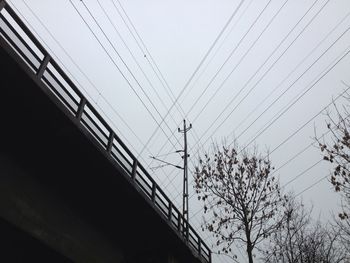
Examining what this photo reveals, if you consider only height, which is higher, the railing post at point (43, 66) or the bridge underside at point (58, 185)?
the railing post at point (43, 66)

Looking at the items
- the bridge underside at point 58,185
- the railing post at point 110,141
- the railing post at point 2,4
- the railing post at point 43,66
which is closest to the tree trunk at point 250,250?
the bridge underside at point 58,185

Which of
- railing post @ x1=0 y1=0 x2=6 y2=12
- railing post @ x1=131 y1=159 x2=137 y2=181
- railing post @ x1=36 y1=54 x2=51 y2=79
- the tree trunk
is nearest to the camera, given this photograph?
railing post @ x1=0 y1=0 x2=6 y2=12

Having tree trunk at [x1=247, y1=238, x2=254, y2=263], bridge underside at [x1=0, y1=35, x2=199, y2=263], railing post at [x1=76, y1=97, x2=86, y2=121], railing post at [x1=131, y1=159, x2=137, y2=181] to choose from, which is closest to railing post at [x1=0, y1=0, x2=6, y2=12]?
bridge underside at [x1=0, y1=35, x2=199, y2=263]

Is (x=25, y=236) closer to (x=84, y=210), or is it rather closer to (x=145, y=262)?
(x=84, y=210)

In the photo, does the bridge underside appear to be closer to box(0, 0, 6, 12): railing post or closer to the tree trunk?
box(0, 0, 6, 12): railing post

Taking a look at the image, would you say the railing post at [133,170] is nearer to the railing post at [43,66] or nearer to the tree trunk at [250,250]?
the railing post at [43,66]

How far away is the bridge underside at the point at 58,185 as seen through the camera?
835cm

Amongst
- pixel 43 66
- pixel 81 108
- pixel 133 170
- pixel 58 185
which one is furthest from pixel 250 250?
pixel 43 66

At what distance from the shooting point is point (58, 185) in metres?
10.0

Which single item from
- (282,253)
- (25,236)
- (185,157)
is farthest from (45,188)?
(282,253)

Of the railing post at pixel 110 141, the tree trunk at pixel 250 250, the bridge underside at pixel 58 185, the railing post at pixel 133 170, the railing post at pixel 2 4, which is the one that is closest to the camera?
the railing post at pixel 2 4

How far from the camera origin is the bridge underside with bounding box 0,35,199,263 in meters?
8.35

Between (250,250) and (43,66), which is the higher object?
(43,66)

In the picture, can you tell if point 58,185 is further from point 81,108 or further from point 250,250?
point 250,250
